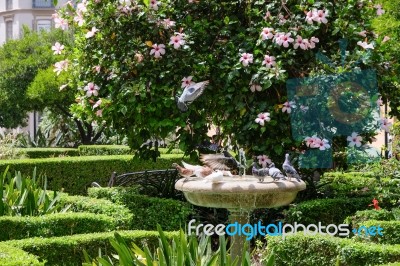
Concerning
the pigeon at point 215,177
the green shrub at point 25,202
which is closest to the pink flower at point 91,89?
the green shrub at point 25,202

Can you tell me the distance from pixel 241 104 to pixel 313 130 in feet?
2.83

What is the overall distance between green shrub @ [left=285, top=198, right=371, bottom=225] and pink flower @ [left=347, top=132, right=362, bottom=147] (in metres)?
0.64

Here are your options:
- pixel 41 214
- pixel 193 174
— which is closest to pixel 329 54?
pixel 193 174

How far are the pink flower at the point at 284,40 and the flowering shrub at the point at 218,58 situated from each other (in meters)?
0.01

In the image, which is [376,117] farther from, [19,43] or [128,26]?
[19,43]

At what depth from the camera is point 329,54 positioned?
841cm

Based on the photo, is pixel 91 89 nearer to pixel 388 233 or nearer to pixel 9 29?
pixel 388 233

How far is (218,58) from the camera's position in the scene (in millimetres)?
8484

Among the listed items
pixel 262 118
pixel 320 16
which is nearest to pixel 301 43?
pixel 320 16

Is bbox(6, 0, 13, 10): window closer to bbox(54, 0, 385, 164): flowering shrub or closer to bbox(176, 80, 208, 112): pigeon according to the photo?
bbox(54, 0, 385, 164): flowering shrub

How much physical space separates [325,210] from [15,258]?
11.8 feet

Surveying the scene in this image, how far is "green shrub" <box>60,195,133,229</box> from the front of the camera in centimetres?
754

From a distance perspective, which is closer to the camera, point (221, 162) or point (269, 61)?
point (221, 162)

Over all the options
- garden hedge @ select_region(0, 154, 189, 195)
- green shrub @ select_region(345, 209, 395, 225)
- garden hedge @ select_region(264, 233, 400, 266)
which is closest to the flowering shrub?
green shrub @ select_region(345, 209, 395, 225)
